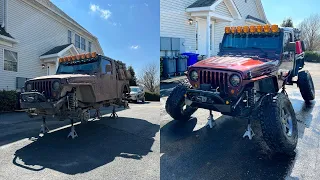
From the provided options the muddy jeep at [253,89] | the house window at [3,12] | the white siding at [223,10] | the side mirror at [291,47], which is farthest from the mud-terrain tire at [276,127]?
the white siding at [223,10]

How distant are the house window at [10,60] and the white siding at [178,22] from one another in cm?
531

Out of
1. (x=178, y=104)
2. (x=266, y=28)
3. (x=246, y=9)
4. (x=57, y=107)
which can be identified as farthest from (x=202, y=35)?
(x=57, y=107)

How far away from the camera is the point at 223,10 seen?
13.1 meters

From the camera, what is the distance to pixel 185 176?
2570mm

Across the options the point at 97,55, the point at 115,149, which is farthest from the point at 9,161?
the point at 97,55

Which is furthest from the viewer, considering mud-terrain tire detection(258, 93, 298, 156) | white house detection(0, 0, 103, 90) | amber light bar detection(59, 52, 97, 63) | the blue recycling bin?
the blue recycling bin

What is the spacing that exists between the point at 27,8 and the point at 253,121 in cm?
767

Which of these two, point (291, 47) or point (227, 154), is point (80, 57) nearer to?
point (227, 154)

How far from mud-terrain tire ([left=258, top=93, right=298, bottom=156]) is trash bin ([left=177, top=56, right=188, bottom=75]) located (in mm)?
5726

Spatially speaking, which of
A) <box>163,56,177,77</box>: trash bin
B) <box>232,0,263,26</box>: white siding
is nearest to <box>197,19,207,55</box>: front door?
<box>163,56,177,77</box>: trash bin

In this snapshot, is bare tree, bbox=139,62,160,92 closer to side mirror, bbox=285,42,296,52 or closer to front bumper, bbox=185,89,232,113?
front bumper, bbox=185,89,232,113

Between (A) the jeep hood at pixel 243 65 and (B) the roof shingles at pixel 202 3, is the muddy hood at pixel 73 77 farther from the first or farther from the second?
(B) the roof shingles at pixel 202 3

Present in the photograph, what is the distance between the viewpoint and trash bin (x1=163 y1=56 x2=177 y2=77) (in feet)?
28.2

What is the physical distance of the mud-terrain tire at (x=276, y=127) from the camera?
3.07 m
